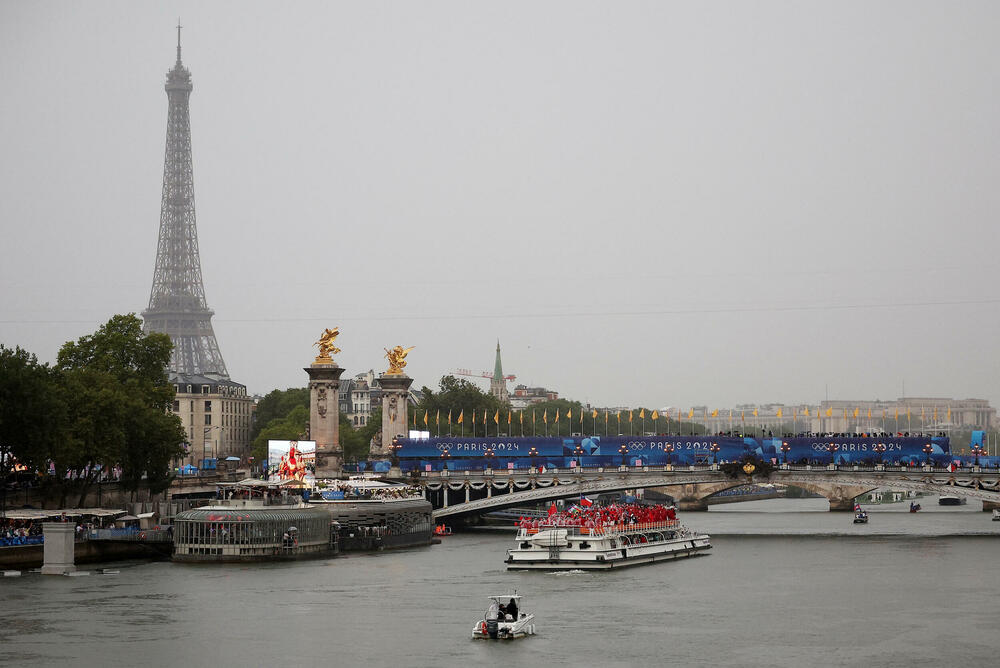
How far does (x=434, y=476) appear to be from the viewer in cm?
11600

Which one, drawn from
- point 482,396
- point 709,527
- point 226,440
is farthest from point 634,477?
point 226,440

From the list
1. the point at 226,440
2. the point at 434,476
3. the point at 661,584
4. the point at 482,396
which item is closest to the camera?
the point at 661,584

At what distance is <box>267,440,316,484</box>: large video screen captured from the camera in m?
101

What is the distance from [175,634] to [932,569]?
40082mm

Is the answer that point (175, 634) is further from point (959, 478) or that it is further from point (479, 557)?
point (959, 478)

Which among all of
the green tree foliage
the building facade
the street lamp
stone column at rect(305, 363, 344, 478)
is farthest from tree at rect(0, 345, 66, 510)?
the building facade

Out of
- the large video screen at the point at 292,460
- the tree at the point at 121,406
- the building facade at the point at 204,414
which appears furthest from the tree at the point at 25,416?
the building facade at the point at 204,414

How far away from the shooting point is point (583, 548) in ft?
279

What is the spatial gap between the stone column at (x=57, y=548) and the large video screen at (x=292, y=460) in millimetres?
22359

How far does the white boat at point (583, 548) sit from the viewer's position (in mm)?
84062

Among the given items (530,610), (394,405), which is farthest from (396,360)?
(530,610)

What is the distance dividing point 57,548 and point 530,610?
962 inches

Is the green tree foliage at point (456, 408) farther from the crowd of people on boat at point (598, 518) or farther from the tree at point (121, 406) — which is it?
the crowd of people on boat at point (598, 518)

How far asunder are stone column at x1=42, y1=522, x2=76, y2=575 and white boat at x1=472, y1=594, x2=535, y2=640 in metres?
25.6
